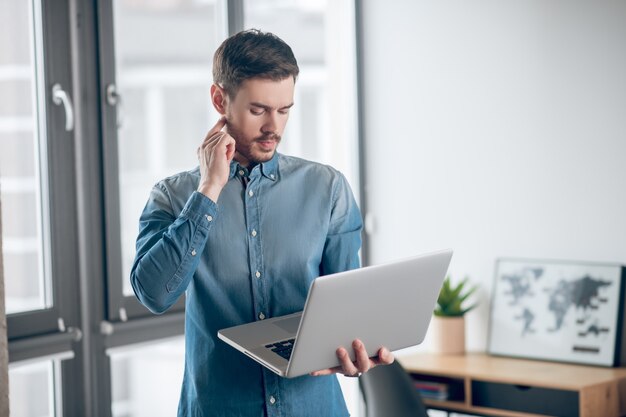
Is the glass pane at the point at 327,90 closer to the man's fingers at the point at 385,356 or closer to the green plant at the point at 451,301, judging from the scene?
the green plant at the point at 451,301

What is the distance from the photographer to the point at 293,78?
1660mm

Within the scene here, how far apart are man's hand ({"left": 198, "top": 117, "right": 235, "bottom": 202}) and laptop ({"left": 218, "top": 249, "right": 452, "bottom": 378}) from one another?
26 cm

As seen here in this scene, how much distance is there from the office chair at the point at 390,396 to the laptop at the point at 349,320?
4.58ft

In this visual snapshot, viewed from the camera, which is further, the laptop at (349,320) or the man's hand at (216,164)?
the man's hand at (216,164)

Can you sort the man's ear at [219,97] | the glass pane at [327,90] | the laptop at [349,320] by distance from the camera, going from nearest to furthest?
the laptop at [349,320]
the man's ear at [219,97]
the glass pane at [327,90]

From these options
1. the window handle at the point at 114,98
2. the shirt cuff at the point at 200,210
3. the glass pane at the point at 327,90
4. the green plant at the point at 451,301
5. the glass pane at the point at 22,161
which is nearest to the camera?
the shirt cuff at the point at 200,210

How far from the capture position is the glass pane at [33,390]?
2779 mm

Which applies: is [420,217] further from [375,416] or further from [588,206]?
[375,416]

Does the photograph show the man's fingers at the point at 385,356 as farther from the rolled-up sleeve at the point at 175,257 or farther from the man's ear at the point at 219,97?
the man's ear at the point at 219,97

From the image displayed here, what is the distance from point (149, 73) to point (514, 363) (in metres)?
1.80

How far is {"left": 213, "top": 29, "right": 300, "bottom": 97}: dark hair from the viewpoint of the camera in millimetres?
1604

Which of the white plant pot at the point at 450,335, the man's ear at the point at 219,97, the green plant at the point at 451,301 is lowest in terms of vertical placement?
the white plant pot at the point at 450,335

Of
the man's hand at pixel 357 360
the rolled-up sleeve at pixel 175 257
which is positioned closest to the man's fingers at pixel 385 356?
the man's hand at pixel 357 360

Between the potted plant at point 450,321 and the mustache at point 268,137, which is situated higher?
the mustache at point 268,137
